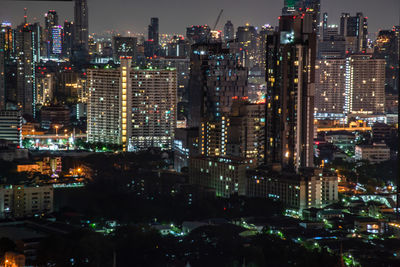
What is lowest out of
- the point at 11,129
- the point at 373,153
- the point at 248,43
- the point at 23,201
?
the point at 23,201

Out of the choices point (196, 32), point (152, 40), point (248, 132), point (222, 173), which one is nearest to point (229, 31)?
point (196, 32)

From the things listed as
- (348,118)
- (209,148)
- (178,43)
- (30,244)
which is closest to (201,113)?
(209,148)

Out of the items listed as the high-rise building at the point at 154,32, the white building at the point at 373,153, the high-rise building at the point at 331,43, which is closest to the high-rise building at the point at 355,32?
the high-rise building at the point at 331,43

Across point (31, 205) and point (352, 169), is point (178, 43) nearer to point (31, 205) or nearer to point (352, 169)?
point (352, 169)

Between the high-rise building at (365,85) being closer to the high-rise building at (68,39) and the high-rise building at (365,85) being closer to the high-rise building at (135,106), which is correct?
the high-rise building at (135,106)

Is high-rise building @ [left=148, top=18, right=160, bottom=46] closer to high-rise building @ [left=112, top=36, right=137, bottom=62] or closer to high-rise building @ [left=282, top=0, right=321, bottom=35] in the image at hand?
high-rise building @ [left=112, top=36, right=137, bottom=62]

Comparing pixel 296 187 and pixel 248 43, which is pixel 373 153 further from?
pixel 248 43
